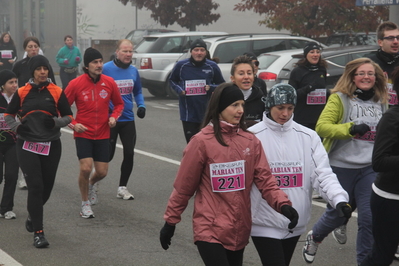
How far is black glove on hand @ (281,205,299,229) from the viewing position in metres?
4.25

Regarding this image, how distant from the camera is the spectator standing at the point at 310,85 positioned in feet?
29.2

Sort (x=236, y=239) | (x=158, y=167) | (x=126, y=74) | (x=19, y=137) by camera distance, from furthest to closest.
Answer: (x=158, y=167), (x=126, y=74), (x=19, y=137), (x=236, y=239)

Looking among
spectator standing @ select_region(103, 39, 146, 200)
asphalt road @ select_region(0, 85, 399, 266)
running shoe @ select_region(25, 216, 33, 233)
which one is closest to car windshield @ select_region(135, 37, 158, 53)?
asphalt road @ select_region(0, 85, 399, 266)

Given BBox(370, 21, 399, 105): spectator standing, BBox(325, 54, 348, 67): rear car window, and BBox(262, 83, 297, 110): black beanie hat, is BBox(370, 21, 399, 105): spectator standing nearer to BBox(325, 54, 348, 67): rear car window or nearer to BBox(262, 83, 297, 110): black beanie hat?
BBox(262, 83, 297, 110): black beanie hat

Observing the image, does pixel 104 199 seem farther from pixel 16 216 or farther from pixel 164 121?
pixel 164 121

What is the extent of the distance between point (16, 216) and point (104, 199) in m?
1.20

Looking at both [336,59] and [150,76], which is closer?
[336,59]

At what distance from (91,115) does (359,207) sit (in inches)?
126

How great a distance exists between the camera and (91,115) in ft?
25.6

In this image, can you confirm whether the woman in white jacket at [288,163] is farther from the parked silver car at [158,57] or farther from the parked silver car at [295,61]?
the parked silver car at [158,57]

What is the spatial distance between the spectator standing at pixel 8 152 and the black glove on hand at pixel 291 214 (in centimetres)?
429

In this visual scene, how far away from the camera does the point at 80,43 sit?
1457 inches

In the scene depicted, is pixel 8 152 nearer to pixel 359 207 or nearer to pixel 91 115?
pixel 91 115

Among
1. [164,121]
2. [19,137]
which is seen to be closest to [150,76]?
[164,121]
